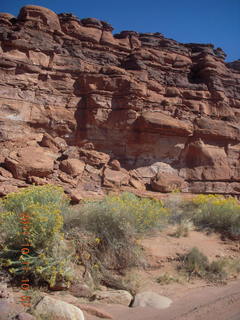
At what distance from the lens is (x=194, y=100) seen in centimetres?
1525

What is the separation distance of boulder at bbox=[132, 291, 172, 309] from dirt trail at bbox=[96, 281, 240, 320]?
0.10 metres

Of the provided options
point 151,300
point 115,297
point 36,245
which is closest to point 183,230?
point 151,300

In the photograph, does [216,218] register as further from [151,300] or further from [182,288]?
[151,300]

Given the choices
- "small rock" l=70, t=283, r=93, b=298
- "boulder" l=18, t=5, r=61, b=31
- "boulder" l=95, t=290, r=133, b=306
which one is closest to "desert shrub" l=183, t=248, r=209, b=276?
"boulder" l=95, t=290, r=133, b=306

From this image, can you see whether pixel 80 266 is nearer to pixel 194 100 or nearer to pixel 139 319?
pixel 139 319

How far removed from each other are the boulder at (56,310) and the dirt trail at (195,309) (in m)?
0.56

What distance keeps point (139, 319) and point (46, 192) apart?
388cm

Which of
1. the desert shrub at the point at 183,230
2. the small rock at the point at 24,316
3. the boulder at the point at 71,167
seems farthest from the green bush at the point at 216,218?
the small rock at the point at 24,316

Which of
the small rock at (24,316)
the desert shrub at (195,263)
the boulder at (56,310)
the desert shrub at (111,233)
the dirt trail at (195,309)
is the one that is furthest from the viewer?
the desert shrub at (195,263)

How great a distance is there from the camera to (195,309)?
363 centimetres

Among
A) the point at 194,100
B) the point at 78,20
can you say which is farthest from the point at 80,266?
the point at 78,20

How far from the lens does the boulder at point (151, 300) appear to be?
378 cm

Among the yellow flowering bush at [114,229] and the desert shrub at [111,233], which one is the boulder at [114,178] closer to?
the yellow flowering bush at [114,229]

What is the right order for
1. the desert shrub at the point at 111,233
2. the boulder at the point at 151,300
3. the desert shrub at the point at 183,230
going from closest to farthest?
the boulder at the point at 151,300
the desert shrub at the point at 111,233
the desert shrub at the point at 183,230
